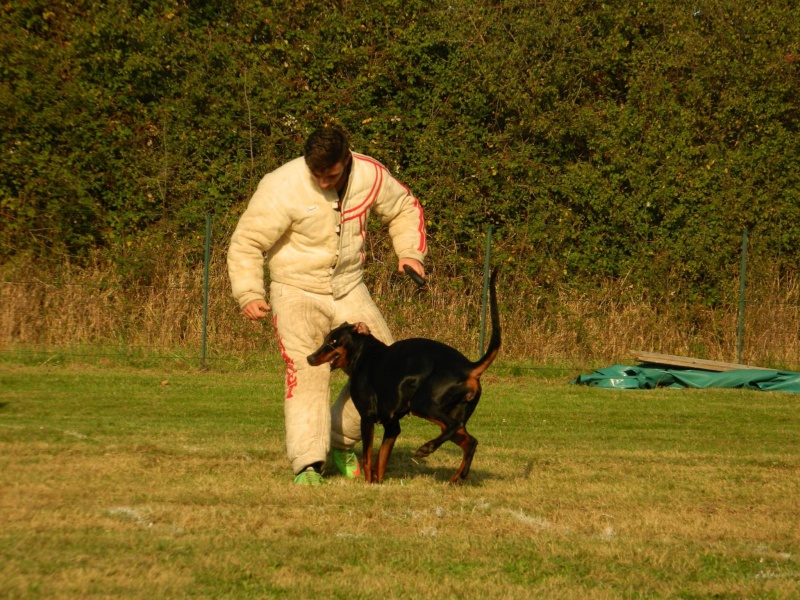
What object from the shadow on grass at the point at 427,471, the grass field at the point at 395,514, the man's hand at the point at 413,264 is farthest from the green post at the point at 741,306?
the man's hand at the point at 413,264

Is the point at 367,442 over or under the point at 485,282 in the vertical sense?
under

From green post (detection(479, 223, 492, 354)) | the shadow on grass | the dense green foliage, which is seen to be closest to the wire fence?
green post (detection(479, 223, 492, 354))

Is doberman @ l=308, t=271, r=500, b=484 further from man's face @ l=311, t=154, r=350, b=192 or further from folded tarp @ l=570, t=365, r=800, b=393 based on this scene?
folded tarp @ l=570, t=365, r=800, b=393

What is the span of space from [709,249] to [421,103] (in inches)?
216

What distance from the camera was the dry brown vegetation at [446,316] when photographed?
615 inches

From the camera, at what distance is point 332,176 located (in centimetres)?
715

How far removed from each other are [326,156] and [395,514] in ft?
7.50

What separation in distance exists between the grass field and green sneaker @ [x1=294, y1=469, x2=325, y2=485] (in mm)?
113

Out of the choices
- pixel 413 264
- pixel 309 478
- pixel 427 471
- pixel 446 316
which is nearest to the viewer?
pixel 309 478

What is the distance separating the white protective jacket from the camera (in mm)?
7207

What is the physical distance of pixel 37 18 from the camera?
18.5 meters

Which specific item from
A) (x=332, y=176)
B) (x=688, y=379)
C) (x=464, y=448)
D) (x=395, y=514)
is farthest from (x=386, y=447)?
(x=688, y=379)

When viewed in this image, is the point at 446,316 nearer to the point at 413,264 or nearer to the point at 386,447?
the point at 413,264

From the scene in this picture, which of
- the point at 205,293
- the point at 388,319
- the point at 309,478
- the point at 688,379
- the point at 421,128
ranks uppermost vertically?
the point at 421,128
